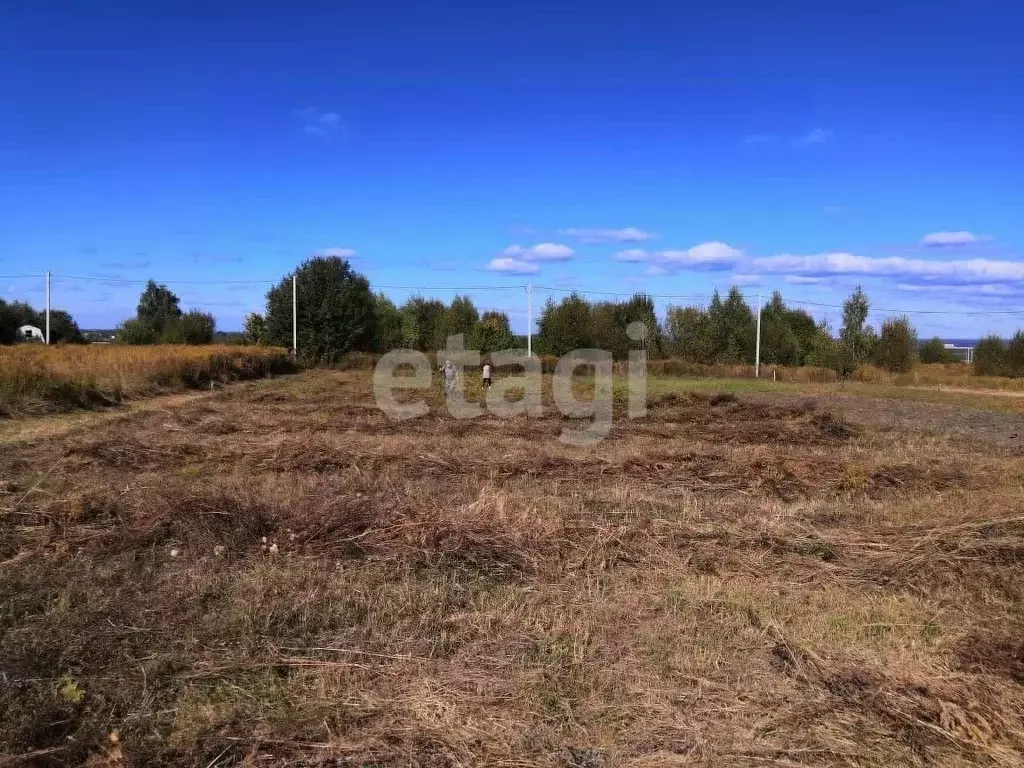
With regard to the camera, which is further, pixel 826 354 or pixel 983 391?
pixel 826 354

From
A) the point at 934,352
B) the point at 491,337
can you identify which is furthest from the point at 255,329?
the point at 934,352

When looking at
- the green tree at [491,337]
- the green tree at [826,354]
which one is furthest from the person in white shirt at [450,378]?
the green tree at [826,354]

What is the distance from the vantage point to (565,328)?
36.7m

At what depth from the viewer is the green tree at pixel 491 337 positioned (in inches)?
1384

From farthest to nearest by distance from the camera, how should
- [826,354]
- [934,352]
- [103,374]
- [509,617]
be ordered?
[934,352], [826,354], [103,374], [509,617]

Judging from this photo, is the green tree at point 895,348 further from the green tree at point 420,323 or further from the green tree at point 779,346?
the green tree at point 420,323

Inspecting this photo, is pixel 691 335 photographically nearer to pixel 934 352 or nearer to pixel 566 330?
pixel 566 330

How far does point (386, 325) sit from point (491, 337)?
31.6ft

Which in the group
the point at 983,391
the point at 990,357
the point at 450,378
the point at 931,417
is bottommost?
the point at 931,417

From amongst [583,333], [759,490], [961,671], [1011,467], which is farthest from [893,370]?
[961,671]

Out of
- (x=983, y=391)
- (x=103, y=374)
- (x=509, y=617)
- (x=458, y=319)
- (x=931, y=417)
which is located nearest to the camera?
(x=509, y=617)

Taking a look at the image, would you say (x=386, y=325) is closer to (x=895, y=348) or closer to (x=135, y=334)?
(x=135, y=334)

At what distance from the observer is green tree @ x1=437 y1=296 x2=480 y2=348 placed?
1464 inches

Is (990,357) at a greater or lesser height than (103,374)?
greater
